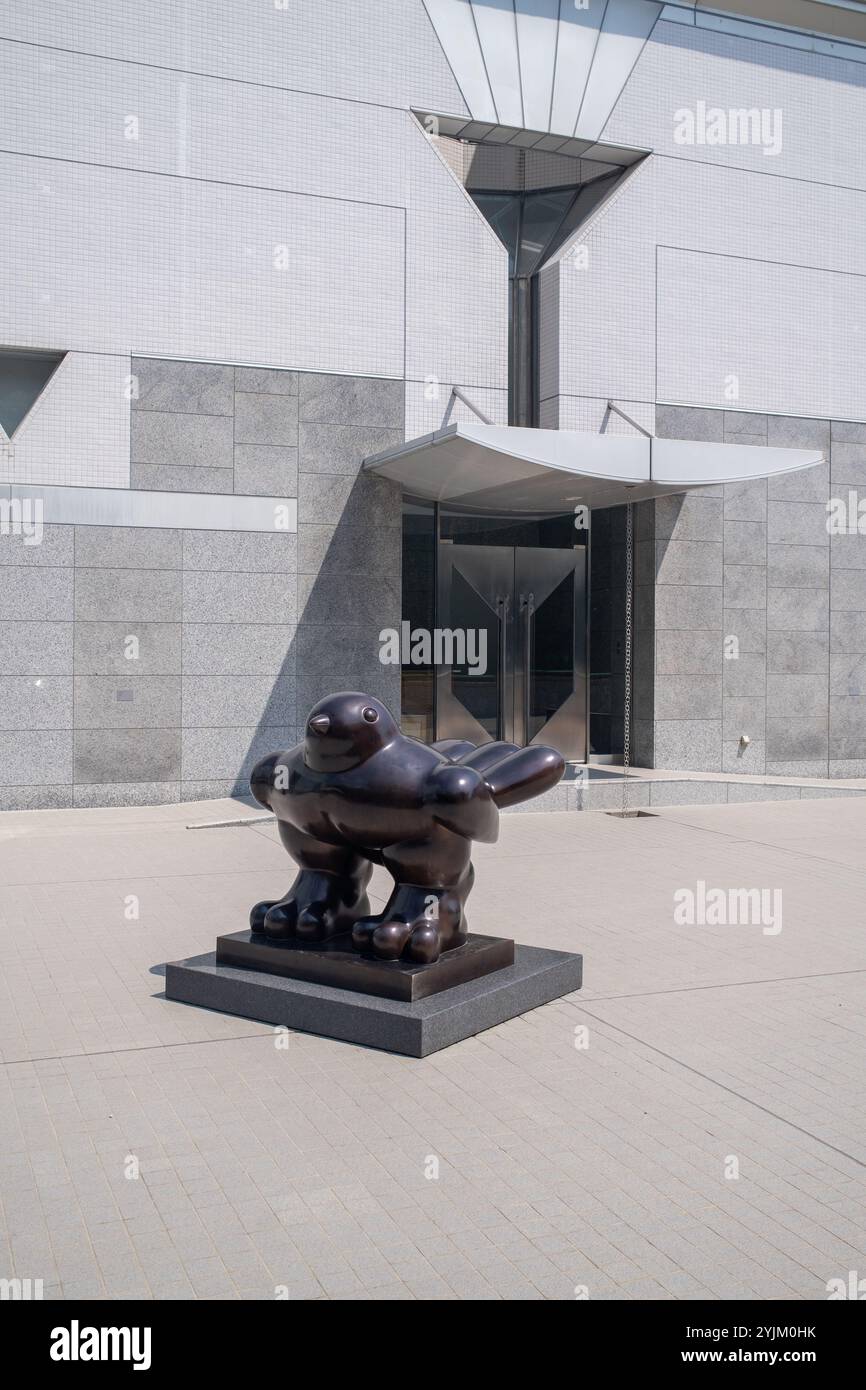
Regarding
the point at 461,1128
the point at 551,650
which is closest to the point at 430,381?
the point at 551,650

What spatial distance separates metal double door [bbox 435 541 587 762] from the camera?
52.8ft

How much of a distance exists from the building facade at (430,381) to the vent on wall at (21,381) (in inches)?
1.3

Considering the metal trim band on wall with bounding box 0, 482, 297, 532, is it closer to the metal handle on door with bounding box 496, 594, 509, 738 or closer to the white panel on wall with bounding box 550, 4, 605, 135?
the metal handle on door with bounding box 496, 594, 509, 738

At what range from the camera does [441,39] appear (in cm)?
1489

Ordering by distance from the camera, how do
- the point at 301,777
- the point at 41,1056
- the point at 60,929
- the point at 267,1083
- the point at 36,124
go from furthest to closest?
the point at 36,124 → the point at 60,929 → the point at 301,777 → the point at 41,1056 → the point at 267,1083

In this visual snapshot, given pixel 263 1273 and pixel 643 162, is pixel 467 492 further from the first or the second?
pixel 263 1273

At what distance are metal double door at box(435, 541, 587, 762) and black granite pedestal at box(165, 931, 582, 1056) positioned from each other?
370 inches

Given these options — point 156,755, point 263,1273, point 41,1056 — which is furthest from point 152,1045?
point 156,755

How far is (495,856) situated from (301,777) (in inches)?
198

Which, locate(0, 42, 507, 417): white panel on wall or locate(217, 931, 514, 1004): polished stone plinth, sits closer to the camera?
locate(217, 931, 514, 1004): polished stone plinth

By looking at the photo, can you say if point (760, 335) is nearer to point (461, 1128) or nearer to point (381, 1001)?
point (381, 1001)

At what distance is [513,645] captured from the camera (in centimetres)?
1644

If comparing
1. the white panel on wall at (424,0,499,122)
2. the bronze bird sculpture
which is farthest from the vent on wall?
the bronze bird sculpture

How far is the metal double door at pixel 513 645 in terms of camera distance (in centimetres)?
1609
